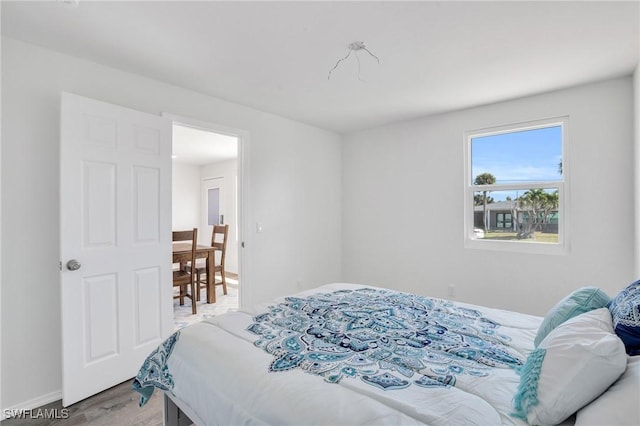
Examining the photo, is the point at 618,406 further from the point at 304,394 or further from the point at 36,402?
the point at 36,402

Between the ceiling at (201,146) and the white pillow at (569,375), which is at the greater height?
the ceiling at (201,146)

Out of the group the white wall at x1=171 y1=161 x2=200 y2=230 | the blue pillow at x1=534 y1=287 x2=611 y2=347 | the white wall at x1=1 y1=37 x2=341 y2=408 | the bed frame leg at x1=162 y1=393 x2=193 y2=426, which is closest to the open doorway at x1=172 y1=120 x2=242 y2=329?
the white wall at x1=171 y1=161 x2=200 y2=230

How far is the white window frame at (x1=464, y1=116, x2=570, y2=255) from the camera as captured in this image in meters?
2.88

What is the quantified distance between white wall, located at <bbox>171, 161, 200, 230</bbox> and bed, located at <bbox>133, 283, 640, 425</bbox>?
5.54 m

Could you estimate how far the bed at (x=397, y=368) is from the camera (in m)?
0.90

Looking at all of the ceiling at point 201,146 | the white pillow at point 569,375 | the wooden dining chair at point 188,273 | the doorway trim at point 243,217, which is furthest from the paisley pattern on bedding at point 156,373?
the ceiling at point 201,146

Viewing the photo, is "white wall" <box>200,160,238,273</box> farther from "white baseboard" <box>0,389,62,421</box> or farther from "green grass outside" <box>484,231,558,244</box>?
"green grass outside" <box>484,231,558,244</box>

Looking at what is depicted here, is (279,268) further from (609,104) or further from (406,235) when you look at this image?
(609,104)

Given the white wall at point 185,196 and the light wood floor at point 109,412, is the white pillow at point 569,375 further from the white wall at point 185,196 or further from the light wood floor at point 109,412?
the white wall at point 185,196

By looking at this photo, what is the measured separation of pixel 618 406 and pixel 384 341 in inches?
31.1

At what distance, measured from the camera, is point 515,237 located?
319cm

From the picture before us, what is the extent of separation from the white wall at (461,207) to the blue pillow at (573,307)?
187 cm

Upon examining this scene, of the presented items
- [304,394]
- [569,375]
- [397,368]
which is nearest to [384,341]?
[397,368]

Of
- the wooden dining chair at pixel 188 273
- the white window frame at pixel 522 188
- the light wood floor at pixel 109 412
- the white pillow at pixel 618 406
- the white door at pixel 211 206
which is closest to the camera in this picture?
the white pillow at pixel 618 406
